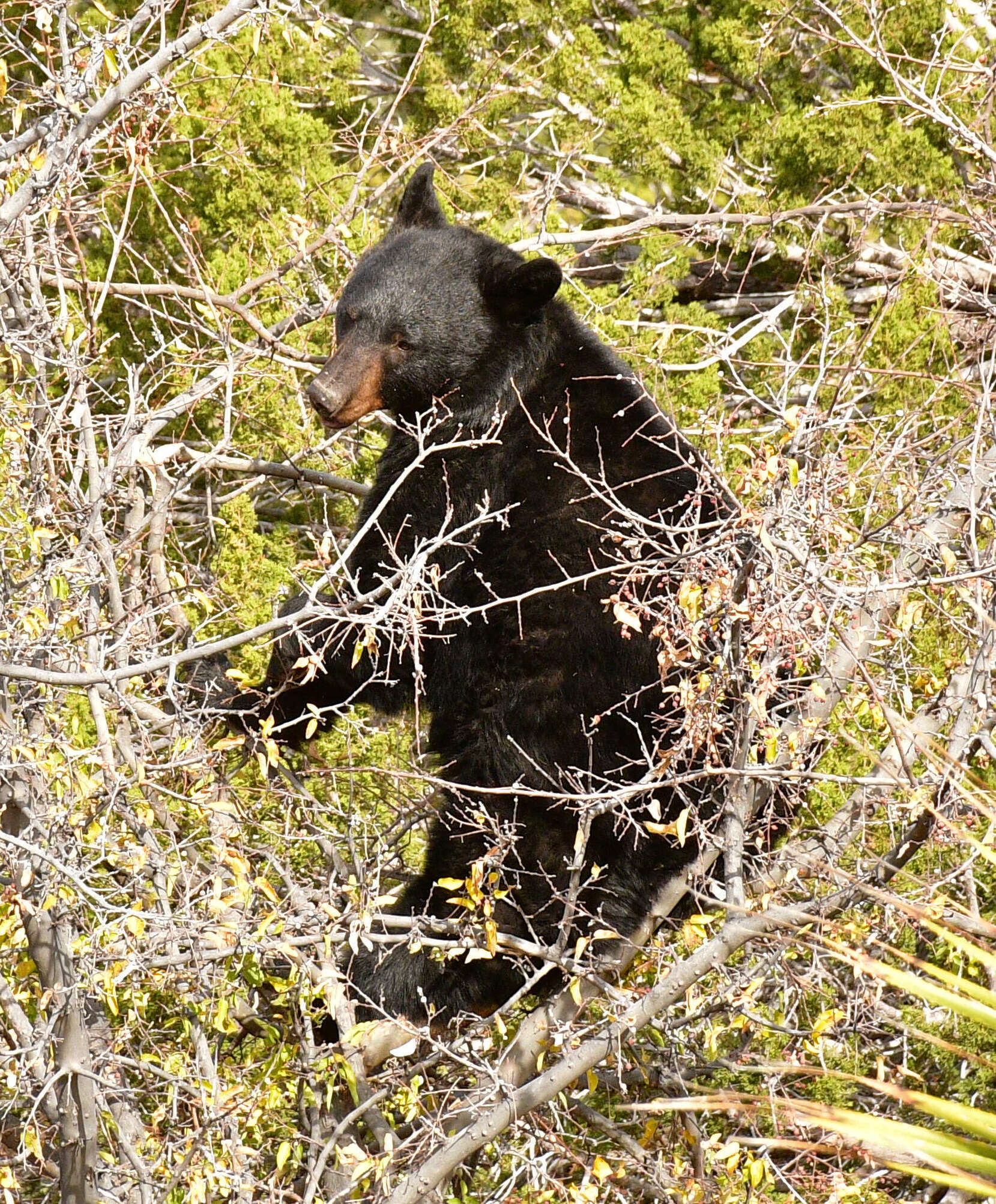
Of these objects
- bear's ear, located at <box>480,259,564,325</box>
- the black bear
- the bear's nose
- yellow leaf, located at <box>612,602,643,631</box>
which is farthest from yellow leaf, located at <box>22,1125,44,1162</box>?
bear's ear, located at <box>480,259,564,325</box>

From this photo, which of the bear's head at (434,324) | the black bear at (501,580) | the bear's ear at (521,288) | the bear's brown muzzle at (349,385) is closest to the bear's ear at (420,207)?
the black bear at (501,580)

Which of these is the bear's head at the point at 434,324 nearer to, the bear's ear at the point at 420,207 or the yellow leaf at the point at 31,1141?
the bear's ear at the point at 420,207

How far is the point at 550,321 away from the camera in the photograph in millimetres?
4406

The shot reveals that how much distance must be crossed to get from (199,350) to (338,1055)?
76.5 inches

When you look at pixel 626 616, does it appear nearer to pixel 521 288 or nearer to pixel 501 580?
pixel 501 580

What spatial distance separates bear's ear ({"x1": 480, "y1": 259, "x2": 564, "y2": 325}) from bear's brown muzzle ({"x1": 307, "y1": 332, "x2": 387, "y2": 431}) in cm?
38

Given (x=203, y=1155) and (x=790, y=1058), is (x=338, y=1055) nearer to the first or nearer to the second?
(x=203, y=1155)

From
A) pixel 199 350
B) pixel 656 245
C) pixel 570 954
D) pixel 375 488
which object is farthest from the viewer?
pixel 656 245

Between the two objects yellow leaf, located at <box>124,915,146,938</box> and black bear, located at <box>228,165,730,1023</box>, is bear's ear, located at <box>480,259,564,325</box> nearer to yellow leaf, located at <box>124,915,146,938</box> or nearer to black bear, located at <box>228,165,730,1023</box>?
black bear, located at <box>228,165,730,1023</box>

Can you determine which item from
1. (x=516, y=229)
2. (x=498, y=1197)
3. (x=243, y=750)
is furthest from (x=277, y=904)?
(x=516, y=229)

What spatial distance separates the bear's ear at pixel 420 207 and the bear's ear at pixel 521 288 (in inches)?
16.1

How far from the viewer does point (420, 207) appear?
15.5ft

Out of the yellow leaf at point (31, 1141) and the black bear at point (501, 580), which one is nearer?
Result: the yellow leaf at point (31, 1141)

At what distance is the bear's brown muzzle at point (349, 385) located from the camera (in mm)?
4121
